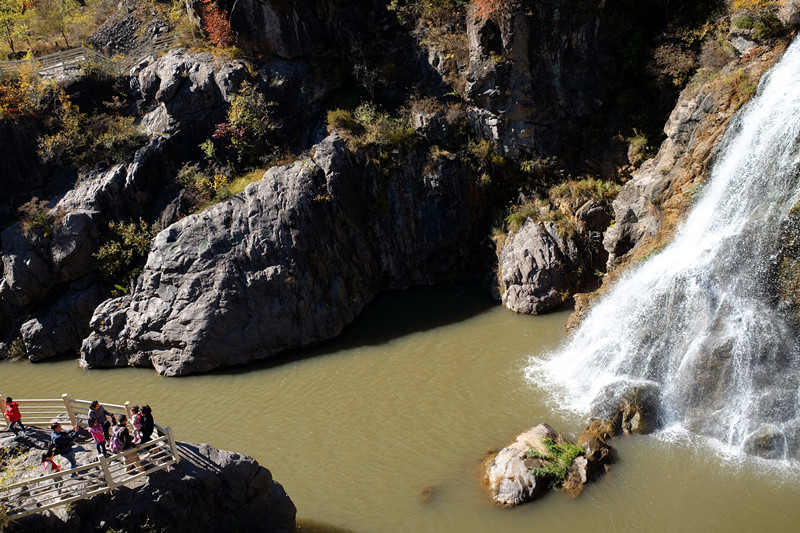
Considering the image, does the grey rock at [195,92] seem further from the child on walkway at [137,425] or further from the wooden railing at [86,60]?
the child on walkway at [137,425]

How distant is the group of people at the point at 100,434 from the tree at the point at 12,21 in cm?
2639

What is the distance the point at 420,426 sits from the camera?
41.9 feet

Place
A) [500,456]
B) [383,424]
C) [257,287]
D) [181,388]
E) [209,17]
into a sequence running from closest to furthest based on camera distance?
[500,456]
[383,424]
[181,388]
[257,287]
[209,17]

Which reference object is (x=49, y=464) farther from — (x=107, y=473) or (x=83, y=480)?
(x=107, y=473)

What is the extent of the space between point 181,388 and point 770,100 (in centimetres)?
1883

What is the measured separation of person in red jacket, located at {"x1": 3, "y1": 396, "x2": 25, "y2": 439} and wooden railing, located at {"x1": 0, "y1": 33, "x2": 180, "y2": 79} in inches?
752

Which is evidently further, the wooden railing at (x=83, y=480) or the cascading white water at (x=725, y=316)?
the cascading white water at (x=725, y=316)

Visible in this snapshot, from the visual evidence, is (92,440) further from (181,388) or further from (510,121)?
(510,121)

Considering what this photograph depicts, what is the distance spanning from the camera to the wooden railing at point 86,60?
23516 mm

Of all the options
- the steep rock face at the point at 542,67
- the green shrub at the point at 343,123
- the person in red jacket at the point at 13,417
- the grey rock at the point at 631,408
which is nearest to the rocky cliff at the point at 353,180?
the steep rock face at the point at 542,67

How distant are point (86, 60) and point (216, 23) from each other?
692 centimetres

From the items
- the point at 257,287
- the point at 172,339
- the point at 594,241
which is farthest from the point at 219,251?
the point at 594,241

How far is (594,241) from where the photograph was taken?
59.4 feet

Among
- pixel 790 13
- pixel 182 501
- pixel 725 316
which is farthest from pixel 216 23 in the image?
pixel 725 316
